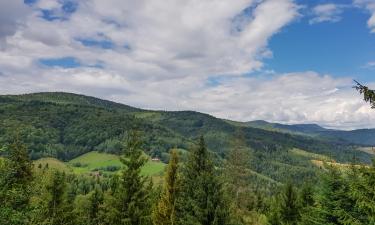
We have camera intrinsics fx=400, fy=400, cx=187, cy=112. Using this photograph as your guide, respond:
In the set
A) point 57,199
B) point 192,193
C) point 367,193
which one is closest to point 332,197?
point 367,193

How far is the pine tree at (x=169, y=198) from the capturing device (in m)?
39.2

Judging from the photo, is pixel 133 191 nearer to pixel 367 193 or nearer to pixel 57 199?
pixel 57 199

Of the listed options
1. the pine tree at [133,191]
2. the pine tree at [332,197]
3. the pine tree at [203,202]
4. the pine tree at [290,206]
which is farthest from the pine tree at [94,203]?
the pine tree at [332,197]

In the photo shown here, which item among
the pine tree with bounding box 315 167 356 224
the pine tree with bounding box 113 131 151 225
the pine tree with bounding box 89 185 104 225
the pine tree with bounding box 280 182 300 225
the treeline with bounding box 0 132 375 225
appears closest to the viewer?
the pine tree with bounding box 315 167 356 224

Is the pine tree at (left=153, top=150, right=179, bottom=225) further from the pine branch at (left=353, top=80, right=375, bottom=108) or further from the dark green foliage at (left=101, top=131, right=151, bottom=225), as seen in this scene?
the pine branch at (left=353, top=80, right=375, bottom=108)

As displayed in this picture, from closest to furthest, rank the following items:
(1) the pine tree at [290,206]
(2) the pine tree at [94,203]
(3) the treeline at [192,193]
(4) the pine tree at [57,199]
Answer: (3) the treeline at [192,193] → (4) the pine tree at [57,199] → (1) the pine tree at [290,206] → (2) the pine tree at [94,203]

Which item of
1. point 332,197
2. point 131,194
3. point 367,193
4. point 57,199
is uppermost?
point 367,193

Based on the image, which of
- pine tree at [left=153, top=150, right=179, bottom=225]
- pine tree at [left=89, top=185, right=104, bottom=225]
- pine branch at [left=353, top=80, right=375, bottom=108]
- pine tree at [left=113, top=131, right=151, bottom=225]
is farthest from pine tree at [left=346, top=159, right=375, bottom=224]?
pine tree at [left=89, top=185, right=104, bottom=225]

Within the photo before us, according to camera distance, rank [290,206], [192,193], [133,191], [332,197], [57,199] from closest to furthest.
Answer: [332,197], [192,193], [133,191], [57,199], [290,206]

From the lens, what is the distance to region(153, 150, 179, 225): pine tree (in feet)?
128

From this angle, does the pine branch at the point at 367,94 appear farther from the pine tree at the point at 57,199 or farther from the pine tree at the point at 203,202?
the pine tree at the point at 57,199

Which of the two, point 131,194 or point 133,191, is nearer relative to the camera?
point 131,194

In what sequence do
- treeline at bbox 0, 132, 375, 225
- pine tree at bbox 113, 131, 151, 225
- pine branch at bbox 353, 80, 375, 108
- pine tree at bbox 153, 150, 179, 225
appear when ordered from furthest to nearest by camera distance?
pine tree at bbox 113, 131, 151, 225 → pine tree at bbox 153, 150, 179, 225 → treeline at bbox 0, 132, 375, 225 → pine branch at bbox 353, 80, 375, 108

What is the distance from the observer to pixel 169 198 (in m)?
40.4
